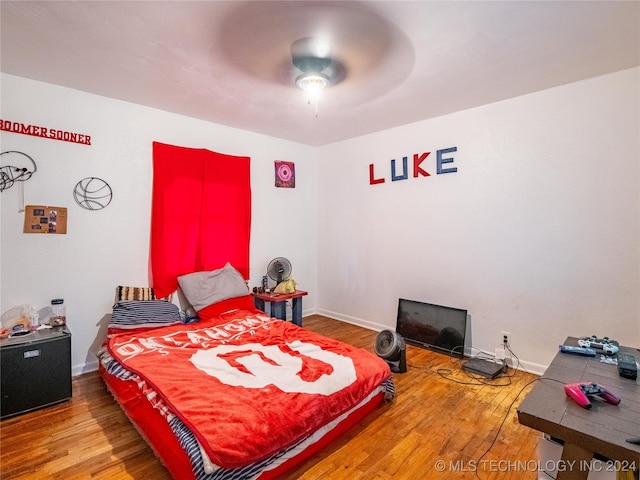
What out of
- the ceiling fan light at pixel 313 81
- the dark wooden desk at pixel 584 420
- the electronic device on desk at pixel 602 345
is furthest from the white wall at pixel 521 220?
the ceiling fan light at pixel 313 81

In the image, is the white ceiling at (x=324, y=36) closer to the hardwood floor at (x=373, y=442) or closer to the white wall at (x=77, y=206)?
the white wall at (x=77, y=206)

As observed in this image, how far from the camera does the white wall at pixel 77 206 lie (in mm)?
2580

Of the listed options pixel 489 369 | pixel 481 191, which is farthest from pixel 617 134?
pixel 489 369

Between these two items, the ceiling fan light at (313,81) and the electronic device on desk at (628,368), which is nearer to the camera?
the electronic device on desk at (628,368)

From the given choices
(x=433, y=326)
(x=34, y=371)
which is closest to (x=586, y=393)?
(x=433, y=326)

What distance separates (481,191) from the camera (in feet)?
10.5

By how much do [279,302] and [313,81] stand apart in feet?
8.06

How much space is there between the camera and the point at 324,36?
1.86 meters

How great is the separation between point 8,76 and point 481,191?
4328mm

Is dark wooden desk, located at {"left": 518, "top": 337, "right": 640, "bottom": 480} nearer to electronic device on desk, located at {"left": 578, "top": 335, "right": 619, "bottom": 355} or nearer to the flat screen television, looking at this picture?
electronic device on desk, located at {"left": 578, "top": 335, "right": 619, "bottom": 355}

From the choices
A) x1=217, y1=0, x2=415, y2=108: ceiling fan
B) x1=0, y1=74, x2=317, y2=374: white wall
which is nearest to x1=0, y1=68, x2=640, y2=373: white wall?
x1=0, y1=74, x2=317, y2=374: white wall

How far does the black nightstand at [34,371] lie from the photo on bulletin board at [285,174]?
2907 mm

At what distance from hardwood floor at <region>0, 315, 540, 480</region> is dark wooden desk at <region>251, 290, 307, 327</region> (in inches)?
65.3

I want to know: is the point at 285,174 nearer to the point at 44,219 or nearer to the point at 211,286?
the point at 211,286
